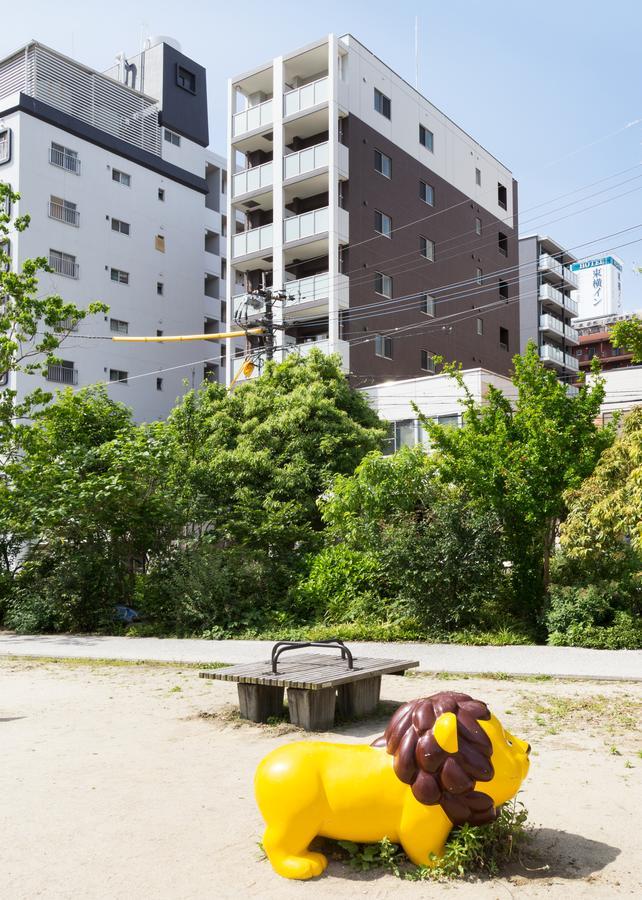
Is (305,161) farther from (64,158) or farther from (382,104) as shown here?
(64,158)

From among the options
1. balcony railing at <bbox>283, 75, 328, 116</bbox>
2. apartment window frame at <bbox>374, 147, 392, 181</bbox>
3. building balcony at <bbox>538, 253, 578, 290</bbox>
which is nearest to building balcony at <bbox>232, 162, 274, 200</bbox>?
balcony railing at <bbox>283, 75, 328, 116</bbox>

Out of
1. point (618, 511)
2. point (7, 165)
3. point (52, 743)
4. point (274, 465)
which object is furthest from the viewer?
point (7, 165)

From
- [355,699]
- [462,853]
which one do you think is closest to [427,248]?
[355,699]

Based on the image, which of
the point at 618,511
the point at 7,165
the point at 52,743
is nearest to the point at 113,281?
the point at 7,165

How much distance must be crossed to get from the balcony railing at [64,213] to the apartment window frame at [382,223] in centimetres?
1459

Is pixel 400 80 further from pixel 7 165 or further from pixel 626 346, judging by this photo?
pixel 626 346

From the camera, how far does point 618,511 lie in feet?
41.7

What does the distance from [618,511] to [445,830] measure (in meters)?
9.21

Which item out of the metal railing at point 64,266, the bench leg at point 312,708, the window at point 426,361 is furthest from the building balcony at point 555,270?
the bench leg at point 312,708

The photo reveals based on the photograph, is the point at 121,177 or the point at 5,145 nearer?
the point at 5,145

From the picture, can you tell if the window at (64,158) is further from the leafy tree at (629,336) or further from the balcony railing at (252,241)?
the leafy tree at (629,336)

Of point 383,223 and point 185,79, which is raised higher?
point 185,79

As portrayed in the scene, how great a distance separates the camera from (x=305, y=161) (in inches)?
1426

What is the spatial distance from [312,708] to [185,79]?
163ft
